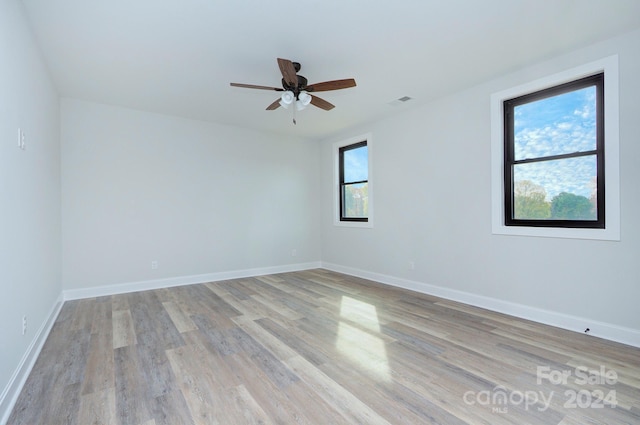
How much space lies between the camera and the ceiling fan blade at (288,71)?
2.56 metres

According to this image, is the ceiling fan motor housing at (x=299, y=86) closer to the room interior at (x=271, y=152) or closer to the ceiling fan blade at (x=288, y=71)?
the ceiling fan blade at (x=288, y=71)

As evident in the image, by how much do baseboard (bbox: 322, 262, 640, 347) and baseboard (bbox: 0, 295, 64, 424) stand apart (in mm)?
4099

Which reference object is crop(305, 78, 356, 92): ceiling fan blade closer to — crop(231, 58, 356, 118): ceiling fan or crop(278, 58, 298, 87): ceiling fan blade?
crop(231, 58, 356, 118): ceiling fan

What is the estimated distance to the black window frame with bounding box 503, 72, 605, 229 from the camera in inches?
111

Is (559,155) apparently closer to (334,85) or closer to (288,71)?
(334,85)

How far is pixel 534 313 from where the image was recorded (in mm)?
3176

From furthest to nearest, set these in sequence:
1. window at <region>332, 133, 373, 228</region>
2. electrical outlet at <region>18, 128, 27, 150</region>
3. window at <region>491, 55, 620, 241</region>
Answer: window at <region>332, 133, 373, 228</region> < window at <region>491, 55, 620, 241</region> < electrical outlet at <region>18, 128, 27, 150</region>

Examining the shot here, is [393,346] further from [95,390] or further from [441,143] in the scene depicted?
[441,143]

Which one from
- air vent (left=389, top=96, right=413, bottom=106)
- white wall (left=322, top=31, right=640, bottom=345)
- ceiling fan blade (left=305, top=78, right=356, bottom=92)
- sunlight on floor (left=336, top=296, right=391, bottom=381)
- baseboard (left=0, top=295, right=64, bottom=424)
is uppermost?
air vent (left=389, top=96, right=413, bottom=106)

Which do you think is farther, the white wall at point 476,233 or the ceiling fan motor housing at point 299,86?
the ceiling fan motor housing at point 299,86

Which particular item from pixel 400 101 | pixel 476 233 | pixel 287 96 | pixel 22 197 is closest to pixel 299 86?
pixel 287 96

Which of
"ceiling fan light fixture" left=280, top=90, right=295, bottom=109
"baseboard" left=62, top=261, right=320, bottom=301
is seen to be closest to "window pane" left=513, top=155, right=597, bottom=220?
"ceiling fan light fixture" left=280, top=90, right=295, bottom=109

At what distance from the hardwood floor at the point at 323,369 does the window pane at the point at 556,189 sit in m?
1.14

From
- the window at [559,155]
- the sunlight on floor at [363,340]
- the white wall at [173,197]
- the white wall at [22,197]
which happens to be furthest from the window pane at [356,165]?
the white wall at [22,197]
